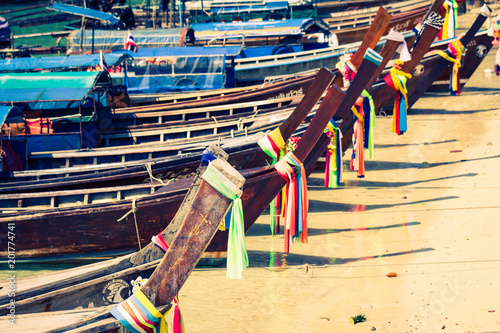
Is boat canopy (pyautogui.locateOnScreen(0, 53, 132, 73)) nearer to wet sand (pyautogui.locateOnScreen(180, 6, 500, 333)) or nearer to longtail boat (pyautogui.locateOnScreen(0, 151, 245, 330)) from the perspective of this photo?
wet sand (pyautogui.locateOnScreen(180, 6, 500, 333))

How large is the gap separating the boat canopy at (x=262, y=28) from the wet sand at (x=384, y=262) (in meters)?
7.61

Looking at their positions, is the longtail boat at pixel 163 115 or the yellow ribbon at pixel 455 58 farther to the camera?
the yellow ribbon at pixel 455 58

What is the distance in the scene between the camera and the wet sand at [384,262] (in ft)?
20.3

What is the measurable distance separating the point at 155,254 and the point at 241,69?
1195 centimetres

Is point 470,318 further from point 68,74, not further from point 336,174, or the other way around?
point 68,74

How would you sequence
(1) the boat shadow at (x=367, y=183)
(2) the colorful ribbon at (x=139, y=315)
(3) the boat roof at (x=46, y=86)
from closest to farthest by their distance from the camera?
(2) the colorful ribbon at (x=139, y=315), (3) the boat roof at (x=46, y=86), (1) the boat shadow at (x=367, y=183)

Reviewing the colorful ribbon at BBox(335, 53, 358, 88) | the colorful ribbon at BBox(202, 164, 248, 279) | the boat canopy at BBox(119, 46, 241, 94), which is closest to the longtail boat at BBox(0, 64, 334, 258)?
the colorful ribbon at BBox(335, 53, 358, 88)

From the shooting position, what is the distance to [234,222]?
13.0 feet

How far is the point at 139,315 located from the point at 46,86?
8143mm

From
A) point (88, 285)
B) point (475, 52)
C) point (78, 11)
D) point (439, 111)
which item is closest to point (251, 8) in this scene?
point (78, 11)

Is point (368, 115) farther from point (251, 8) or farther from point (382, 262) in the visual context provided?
point (251, 8)

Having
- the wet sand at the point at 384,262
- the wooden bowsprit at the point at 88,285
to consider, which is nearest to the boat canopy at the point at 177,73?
the wet sand at the point at 384,262

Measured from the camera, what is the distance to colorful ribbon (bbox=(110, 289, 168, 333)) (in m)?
3.82

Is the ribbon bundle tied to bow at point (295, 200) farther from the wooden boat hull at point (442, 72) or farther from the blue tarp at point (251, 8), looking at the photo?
the blue tarp at point (251, 8)
